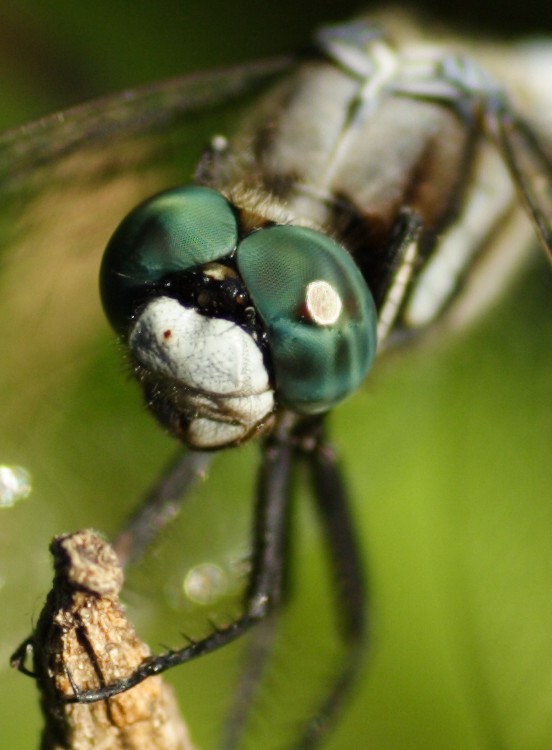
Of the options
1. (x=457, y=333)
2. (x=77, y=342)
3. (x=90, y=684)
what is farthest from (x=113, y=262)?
(x=457, y=333)

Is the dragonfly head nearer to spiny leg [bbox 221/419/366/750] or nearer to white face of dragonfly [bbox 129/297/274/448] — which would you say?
white face of dragonfly [bbox 129/297/274/448]

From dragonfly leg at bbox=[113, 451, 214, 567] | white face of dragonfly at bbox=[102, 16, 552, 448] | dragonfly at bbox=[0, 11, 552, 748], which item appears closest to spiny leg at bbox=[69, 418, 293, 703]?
dragonfly at bbox=[0, 11, 552, 748]

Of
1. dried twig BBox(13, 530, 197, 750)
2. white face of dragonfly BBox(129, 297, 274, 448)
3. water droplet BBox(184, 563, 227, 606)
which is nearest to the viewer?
dried twig BBox(13, 530, 197, 750)

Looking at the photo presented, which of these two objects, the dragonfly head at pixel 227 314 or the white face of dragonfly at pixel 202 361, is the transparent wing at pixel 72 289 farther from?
the white face of dragonfly at pixel 202 361

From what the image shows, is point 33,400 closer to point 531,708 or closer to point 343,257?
point 343,257

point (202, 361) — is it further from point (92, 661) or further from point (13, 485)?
point (13, 485)

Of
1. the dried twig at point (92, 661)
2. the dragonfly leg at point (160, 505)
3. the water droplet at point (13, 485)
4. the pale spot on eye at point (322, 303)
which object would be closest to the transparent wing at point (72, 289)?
the water droplet at point (13, 485)
